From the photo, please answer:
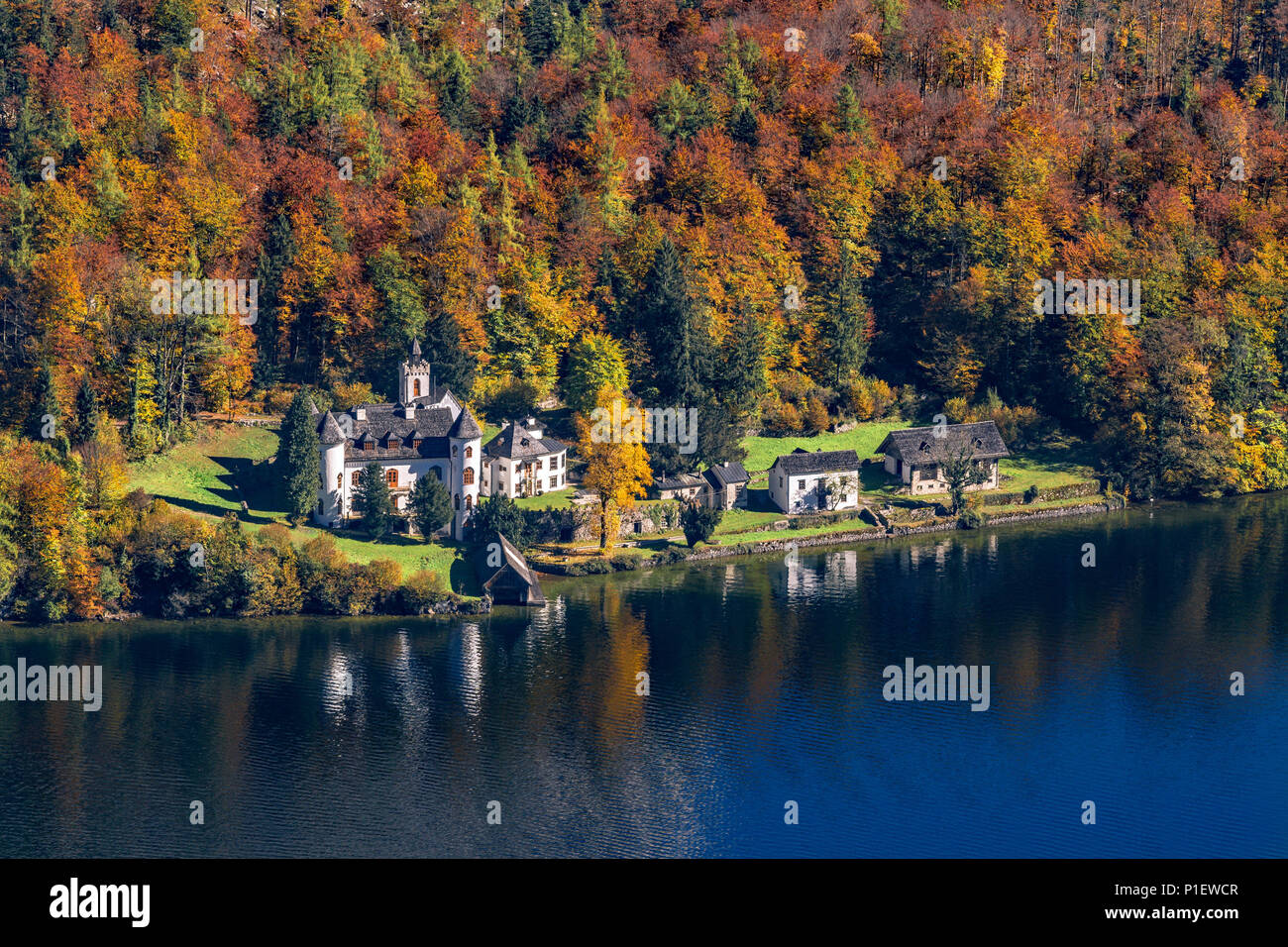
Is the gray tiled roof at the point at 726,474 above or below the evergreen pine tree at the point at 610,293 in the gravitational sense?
below

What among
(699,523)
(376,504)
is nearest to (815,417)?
(699,523)

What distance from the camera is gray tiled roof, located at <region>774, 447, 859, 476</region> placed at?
107188 millimetres

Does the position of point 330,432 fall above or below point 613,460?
above

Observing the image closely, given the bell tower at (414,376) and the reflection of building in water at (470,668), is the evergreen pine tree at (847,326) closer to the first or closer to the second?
the bell tower at (414,376)

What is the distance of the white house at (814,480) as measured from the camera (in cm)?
10719

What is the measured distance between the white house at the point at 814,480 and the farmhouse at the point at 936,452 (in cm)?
438

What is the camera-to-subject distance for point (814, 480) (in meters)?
108

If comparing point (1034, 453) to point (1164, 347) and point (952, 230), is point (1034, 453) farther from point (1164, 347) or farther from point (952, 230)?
point (952, 230)

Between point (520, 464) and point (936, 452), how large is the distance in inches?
1065

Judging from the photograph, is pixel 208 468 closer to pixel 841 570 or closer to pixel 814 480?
pixel 814 480

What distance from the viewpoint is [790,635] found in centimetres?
8812

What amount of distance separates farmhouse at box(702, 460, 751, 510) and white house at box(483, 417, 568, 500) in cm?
911

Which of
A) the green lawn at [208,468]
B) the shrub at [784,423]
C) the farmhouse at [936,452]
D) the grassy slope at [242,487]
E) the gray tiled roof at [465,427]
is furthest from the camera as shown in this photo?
the shrub at [784,423]

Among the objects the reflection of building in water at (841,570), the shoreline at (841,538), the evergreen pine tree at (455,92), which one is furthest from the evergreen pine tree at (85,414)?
the reflection of building in water at (841,570)
